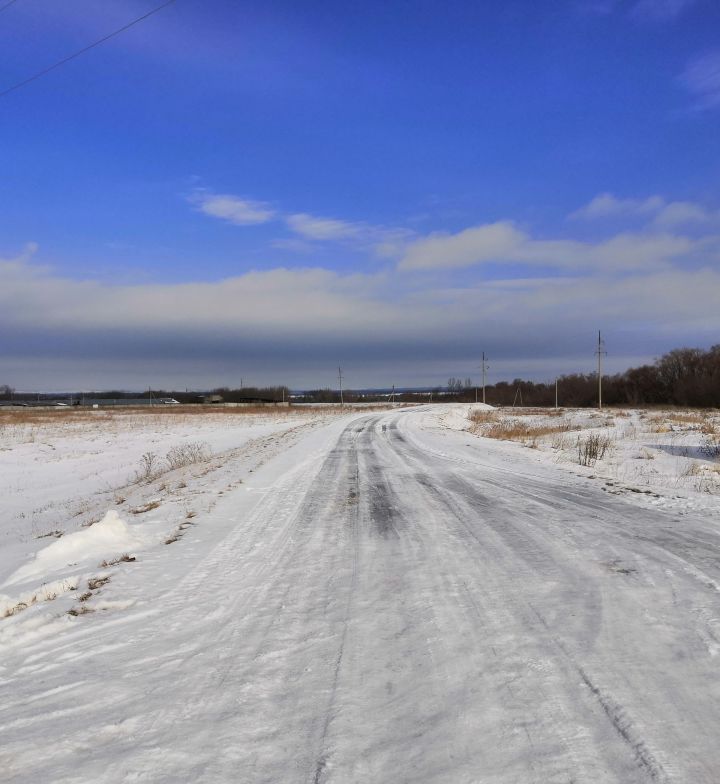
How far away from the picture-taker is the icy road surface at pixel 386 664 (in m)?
2.56

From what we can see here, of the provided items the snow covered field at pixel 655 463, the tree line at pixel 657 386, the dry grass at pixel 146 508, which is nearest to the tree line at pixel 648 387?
the tree line at pixel 657 386

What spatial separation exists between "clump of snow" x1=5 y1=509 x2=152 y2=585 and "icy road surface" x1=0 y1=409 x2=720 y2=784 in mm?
701

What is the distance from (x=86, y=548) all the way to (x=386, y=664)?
4717 mm

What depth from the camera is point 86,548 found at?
6703 mm

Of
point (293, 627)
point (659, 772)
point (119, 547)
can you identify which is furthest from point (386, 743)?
point (119, 547)

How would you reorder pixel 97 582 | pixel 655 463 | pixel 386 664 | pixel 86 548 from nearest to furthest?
pixel 386 664
pixel 97 582
pixel 86 548
pixel 655 463

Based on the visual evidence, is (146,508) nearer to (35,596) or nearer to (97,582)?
(97,582)

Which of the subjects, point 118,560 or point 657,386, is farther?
point 657,386

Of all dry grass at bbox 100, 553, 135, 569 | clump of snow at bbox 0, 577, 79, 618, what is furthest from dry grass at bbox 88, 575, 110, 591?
dry grass at bbox 100, 553, 135, 569

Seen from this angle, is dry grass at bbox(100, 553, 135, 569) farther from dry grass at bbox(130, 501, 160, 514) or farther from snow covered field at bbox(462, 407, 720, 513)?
snow covered field at bbox(462, 407, 720, 513)

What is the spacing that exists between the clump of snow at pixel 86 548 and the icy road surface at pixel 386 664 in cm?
70

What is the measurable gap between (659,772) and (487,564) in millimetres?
3077

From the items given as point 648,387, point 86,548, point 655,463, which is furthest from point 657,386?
point 86,548

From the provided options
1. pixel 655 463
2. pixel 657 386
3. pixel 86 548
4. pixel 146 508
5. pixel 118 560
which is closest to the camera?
pixel 118 560
